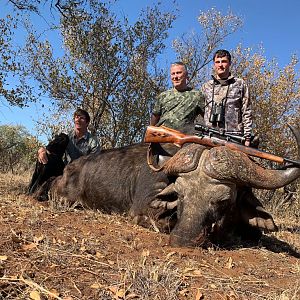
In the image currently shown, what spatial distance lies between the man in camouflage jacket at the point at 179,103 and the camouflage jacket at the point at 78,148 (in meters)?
2.11

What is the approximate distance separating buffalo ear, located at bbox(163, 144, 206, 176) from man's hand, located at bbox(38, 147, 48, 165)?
316cm

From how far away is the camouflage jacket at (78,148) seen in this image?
7.77 meters

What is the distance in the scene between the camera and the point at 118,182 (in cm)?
627

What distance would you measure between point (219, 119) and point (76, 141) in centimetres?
323

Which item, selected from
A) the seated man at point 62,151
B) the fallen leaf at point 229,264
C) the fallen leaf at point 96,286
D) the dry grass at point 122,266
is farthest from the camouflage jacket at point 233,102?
the fallen leaf at point 96,286

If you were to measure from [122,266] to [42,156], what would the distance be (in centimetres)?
451

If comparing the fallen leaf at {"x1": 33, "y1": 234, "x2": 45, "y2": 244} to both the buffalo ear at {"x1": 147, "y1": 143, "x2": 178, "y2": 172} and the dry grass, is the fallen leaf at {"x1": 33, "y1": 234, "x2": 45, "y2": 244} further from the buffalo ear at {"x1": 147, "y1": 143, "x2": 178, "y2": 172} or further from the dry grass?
the buffalo ear at {"x1": 147, "y1": 143, "x2": 178, "y2": 172}

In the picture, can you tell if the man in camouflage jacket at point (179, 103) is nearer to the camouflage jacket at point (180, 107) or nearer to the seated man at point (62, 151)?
the camouflage jacket at point (180, 107)

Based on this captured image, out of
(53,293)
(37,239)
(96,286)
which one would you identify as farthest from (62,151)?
(53,293)

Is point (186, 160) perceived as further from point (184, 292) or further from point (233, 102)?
point (184, 292)

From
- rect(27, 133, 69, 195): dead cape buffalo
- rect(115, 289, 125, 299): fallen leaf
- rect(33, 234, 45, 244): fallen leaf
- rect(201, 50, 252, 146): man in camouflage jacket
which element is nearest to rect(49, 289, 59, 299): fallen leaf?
rect(115, 289, 125, 299): fallen leaf

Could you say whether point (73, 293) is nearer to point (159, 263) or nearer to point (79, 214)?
point (159, 263)

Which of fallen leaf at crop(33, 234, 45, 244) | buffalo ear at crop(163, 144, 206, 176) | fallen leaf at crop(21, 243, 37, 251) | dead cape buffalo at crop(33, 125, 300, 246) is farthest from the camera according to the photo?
buffalo ear at crop(163, 144, 206, 176)

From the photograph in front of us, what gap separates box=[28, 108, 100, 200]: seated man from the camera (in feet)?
23.9
